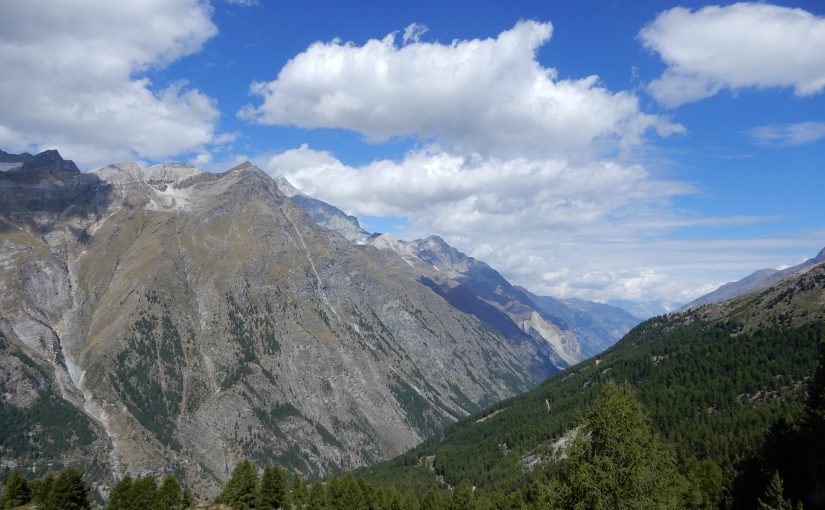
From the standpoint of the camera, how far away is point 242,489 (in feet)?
344

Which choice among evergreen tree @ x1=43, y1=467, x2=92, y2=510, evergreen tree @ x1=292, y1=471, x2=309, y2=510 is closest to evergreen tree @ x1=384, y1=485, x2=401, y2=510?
evergreen tree @ x1=292, y1=471, x2=309, y2=510

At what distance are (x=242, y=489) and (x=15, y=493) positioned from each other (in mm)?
39473

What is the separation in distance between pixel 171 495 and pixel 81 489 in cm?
1448

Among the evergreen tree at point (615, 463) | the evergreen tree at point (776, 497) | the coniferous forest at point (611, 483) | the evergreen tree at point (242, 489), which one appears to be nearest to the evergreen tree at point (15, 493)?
the coniferous forest at point (611, 483)

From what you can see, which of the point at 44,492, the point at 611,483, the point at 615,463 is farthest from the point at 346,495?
the point at 611,483

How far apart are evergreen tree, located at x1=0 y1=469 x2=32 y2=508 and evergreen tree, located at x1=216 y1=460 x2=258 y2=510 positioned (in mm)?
35071

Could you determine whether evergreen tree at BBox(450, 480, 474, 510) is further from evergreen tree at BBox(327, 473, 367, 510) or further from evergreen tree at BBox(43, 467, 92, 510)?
evergreen tree at BBox(43, 467, 92, 510)

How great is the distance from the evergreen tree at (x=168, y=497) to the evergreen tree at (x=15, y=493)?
976 inches

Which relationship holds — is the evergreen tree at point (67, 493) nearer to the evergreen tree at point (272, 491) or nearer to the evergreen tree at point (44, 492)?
the evergreen tree at point (44, 492)

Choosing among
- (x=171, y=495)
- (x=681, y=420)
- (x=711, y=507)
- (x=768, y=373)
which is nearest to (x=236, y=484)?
(x=171, y=495)

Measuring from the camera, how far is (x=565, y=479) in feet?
115

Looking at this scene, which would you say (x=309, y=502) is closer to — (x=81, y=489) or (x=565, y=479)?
(x=81, y=489)

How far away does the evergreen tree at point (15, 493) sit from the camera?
321 feet

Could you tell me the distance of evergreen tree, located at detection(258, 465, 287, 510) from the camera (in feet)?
340
